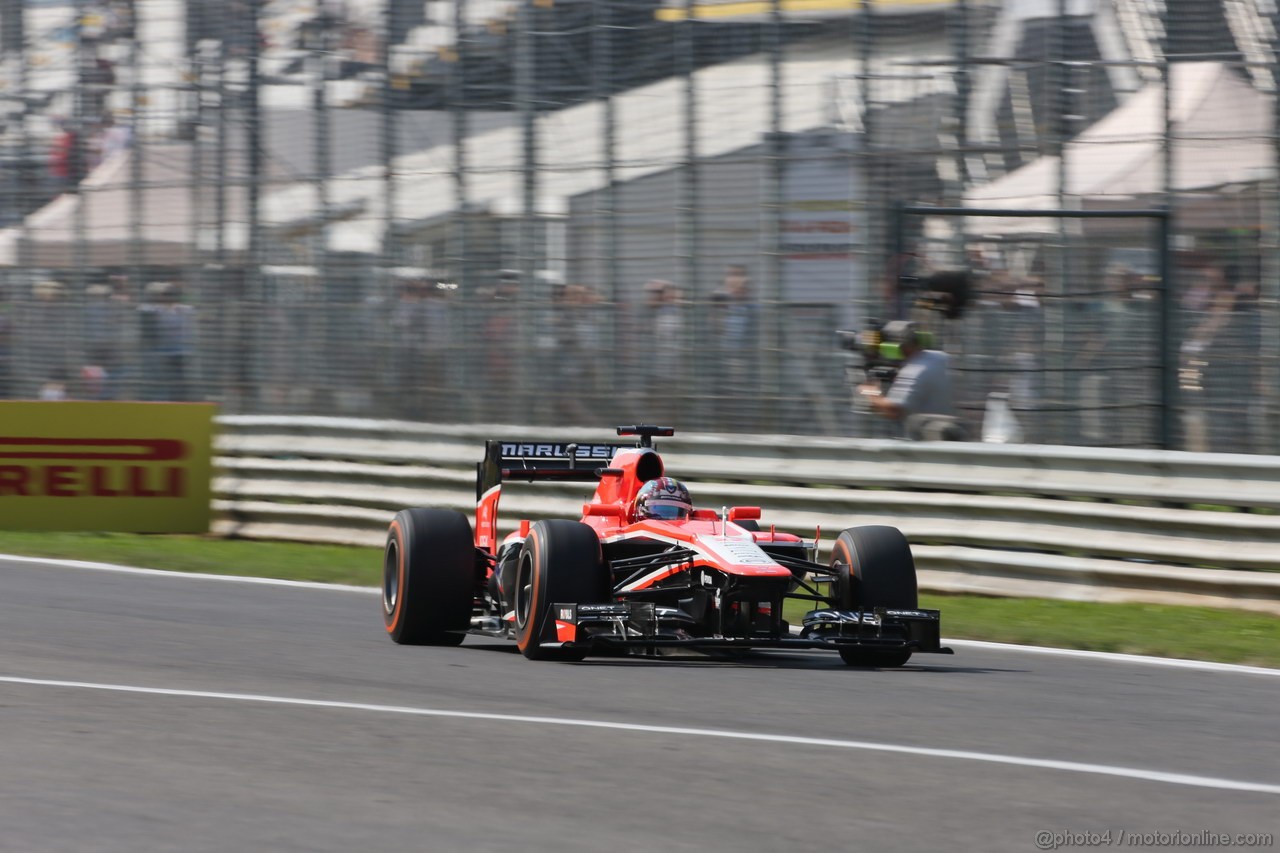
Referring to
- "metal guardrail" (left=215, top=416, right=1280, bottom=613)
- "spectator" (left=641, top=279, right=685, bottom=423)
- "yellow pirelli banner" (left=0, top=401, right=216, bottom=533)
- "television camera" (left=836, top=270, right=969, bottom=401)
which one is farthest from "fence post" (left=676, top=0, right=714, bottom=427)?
"yellow pirelli banner" (left=0, top=401, right=216, bottom=533)

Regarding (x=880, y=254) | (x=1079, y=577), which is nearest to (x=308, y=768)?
(x=1079, y=577)

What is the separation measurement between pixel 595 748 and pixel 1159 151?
29.1 ft

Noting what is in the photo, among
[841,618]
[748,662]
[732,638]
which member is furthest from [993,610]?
[732,638]

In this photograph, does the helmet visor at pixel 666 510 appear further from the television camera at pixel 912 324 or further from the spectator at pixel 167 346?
the spectator at pixel 167 346

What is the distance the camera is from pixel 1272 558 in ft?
38.3

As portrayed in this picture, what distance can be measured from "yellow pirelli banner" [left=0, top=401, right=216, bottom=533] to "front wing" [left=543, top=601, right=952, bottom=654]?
8.68 metres

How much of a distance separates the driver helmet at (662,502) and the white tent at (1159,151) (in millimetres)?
4975

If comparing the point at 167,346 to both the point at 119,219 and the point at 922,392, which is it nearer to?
the point at 119,219

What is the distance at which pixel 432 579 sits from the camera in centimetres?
1019

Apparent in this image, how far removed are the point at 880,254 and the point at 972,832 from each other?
9.62 meters

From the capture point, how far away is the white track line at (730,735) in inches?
249

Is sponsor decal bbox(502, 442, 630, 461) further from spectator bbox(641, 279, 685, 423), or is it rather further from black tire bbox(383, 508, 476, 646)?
spectator bbox(641, 279, 685, 423)

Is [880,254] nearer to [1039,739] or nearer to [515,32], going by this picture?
[515,32]

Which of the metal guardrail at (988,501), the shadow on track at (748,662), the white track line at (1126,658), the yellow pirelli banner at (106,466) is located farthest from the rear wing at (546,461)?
the yellow pirelli banner at (106,466)
